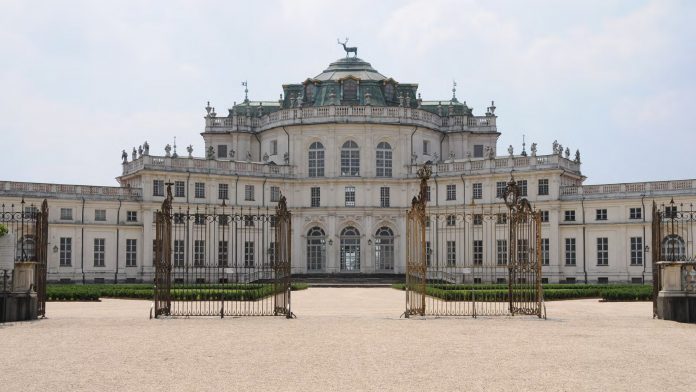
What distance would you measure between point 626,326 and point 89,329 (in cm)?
1468

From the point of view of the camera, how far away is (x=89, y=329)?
82.4 feet

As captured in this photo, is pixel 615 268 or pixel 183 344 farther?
pixel 615 268

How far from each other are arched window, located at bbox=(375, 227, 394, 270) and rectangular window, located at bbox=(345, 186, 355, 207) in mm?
3153

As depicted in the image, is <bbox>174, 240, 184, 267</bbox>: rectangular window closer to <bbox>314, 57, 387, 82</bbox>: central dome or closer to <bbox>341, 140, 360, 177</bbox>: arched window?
<bbox>341, 140, 360, 177</bbox>: arched window

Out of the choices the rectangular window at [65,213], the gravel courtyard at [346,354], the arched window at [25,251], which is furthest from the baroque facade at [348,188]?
the gravel courtyard at [346,354]

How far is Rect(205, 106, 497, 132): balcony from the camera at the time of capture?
7412 cm

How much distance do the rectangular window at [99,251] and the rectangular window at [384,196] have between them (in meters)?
21.3

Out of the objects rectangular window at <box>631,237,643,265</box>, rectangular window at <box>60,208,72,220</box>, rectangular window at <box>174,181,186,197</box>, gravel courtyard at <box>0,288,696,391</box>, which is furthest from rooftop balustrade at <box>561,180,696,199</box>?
gravel courtyard at <box>0,288,696,391</box>

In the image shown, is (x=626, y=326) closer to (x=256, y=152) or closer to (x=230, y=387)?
(x=230, y=387)

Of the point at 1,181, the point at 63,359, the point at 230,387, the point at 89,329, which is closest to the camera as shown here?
the point at 230,387

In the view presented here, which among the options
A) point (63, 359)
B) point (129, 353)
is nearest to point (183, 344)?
point (129, 353)

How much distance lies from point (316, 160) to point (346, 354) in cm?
5584

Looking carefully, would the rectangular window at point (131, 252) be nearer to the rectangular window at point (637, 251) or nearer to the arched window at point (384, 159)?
the arched window at point (384, 159)

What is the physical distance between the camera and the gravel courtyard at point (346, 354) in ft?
51.8
